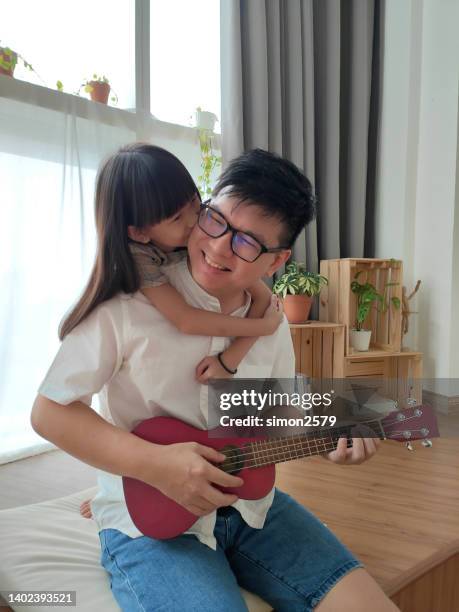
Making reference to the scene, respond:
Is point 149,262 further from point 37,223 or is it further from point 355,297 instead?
point 355,297

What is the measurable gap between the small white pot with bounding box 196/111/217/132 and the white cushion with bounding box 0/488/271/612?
7.07 feet

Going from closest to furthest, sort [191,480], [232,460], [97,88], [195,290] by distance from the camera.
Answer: [191,480] < [232,460] < [195,290] < [97,88]

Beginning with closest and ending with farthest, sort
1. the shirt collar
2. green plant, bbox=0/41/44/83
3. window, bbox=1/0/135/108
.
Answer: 1. the shirt collar
2. green plant, bbox=0/41/44/83
3. window, bbox=1/0/135/108

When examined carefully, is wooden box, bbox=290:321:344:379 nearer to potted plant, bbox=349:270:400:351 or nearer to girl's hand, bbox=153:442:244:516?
potted plant, bbox=349:270:400:351

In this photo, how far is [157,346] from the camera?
911 millimetres

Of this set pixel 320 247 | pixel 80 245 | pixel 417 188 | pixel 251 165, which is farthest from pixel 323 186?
pixel 251 165

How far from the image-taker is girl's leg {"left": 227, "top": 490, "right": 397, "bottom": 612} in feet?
2.87

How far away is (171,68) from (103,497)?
244 cm

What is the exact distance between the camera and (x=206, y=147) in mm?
2818

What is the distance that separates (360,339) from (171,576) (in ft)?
7.52

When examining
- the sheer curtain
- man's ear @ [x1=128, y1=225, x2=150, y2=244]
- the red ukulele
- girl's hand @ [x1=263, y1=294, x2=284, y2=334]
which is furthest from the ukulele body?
the sheer curtain

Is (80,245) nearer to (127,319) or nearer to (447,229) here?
(127,319)

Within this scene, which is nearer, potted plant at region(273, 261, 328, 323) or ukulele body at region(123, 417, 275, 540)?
ukulele body at region(123, 417, 275, 540)

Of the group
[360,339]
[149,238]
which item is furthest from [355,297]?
[149,238]
